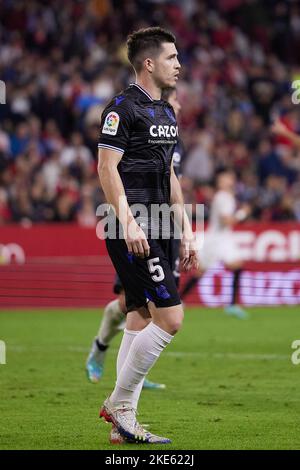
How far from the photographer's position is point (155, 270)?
22.8 ft

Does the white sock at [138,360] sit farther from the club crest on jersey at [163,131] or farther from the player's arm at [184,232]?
the club crest on jersey at [163,131]

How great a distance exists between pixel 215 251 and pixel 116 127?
986 cm

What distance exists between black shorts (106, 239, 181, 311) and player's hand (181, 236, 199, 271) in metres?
0.29

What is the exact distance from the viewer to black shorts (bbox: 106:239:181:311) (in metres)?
6.94

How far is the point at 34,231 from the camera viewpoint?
17922mm

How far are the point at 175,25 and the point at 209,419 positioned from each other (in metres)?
18.3

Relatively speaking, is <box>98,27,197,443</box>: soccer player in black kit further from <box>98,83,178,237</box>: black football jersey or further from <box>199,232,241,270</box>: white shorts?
<box>199,232,241,270</box>: white shorts

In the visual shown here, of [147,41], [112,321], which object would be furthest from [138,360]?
[112,321]

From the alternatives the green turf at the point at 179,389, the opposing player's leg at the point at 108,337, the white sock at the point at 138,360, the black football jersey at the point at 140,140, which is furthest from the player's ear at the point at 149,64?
the opposing player's leg at the point at 108,337

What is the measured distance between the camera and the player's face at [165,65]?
723 cm

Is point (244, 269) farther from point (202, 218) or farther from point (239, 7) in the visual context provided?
point (239, 7)

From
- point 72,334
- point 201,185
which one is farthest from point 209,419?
point 201,185

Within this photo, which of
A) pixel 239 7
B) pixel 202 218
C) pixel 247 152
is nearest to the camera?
pixel 202 218

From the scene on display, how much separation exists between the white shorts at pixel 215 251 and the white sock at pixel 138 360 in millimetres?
9565
